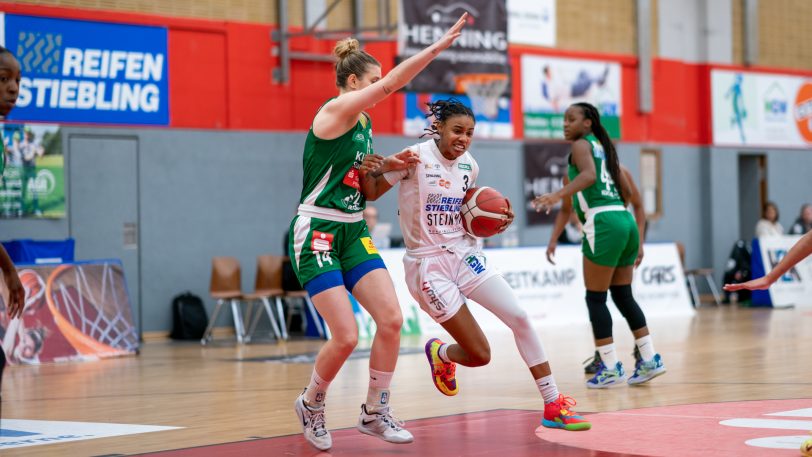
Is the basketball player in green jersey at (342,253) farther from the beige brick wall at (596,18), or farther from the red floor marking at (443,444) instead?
the beige brick wall at (596,18)

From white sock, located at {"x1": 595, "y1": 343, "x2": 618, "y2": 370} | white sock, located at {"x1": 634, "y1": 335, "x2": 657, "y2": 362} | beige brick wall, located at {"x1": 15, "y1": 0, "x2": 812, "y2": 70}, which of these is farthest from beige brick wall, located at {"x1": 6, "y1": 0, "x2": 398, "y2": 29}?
white sock, located at {"x1": 634, "y1": 335, "x2": 657, "y2": 362}

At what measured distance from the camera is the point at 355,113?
5.72 metres

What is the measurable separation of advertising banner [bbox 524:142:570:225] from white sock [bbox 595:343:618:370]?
1174 centimetres

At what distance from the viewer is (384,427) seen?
6047 millimetres

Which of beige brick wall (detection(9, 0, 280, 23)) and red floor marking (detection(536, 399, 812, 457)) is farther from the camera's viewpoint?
beige brick wall (detection(9, 0, 280, 23))

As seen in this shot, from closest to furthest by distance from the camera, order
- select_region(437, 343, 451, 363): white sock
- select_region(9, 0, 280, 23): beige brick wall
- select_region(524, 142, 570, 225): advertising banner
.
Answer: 1. select_region(437, 343, 451, 363): white sock
2. select_region(9, 0, 280, 23): beige brick wall
3. select_region(524, 142, 570, 225): advertising banner

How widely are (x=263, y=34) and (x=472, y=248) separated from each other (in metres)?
11.5

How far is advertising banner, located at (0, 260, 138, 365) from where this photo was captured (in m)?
12.6

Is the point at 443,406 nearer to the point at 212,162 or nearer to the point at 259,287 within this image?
the point at 259,287

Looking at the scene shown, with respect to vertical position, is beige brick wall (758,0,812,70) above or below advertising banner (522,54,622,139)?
above

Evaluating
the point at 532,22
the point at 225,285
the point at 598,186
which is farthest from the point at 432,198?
the point at 532,22

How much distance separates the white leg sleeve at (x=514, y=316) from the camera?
6.35 m

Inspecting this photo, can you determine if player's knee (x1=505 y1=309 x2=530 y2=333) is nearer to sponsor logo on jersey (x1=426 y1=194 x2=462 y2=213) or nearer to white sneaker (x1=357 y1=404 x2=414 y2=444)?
sponsor logo on jersey (x1=426 y1=194 x2=462 y2=213)

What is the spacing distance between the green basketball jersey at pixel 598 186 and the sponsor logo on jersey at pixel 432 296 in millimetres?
2688
